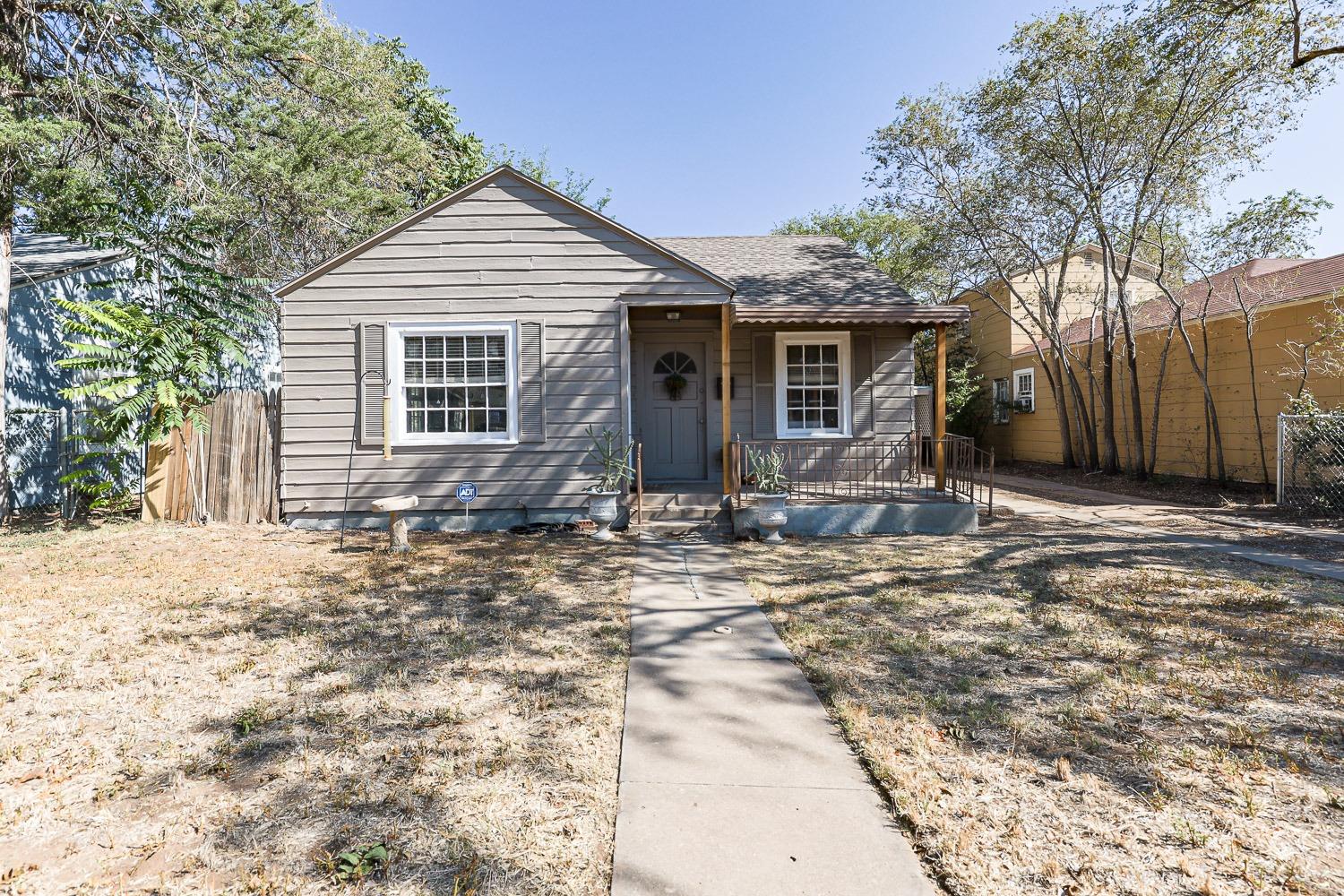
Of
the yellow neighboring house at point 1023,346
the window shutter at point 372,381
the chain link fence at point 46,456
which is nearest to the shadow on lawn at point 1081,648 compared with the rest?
the window shutter at point 372,381

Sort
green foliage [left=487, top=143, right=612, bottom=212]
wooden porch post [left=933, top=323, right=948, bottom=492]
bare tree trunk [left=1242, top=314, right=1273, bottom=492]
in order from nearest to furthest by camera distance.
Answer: wooden porch post [left=933, top=323, right=948, bottom=492] < bare tree trunk [left=1242, top=314, right=1273, bottom=492] < green foliage [left=487, top=143, right=612, bottom=212]

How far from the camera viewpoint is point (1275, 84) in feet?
33.3

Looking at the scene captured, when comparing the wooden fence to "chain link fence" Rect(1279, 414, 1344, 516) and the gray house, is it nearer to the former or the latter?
the gray house

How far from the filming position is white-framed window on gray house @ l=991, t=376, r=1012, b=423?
1955cm

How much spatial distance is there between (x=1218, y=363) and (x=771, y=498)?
1109 cm

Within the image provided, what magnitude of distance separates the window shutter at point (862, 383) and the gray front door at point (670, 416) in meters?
2.42

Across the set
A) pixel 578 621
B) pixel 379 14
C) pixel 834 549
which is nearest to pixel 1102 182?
pixel 834 549

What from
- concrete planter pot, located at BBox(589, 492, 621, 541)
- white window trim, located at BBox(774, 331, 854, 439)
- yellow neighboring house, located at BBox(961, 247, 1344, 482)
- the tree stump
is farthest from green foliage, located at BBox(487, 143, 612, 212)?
the tree stump

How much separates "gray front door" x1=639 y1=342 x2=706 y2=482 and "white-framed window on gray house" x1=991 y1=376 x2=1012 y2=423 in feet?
44.0

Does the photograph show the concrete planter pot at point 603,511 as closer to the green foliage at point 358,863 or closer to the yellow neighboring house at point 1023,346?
the green foliage at point 358,863

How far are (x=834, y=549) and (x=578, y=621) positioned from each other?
12.2 feet

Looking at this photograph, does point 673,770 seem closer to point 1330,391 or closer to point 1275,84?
point 1330,391

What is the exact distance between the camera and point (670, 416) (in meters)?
10.2

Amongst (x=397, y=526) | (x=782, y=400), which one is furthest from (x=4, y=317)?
(x=782, y=400)
